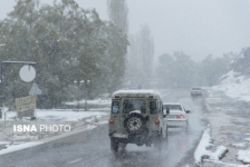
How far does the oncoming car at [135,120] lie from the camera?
1442cm

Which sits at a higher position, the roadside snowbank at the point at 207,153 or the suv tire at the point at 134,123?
the suv tire at the point at 134,123

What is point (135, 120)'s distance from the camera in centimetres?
1434

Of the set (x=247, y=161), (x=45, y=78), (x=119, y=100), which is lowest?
(x=247, y=161)

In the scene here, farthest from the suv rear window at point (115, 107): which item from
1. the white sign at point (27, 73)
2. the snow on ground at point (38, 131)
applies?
the white sign at point (27, 73)

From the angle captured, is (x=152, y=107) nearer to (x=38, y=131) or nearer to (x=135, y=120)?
(x=135, y=120)

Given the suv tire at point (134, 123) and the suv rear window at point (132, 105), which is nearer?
the suv tire at point (134, 123)

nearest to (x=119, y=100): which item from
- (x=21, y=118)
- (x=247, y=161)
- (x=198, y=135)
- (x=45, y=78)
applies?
(x=247, y=161)

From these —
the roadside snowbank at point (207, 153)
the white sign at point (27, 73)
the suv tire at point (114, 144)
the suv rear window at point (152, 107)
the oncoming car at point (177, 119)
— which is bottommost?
the roadside snowbank at point (207, 153)

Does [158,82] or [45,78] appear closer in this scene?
[45,78]

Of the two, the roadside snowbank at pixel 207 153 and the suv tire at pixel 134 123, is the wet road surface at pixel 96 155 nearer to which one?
the roadside snowbank at pixel 207 153

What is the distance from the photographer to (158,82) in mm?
149750

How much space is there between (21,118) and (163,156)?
14363 millimetres

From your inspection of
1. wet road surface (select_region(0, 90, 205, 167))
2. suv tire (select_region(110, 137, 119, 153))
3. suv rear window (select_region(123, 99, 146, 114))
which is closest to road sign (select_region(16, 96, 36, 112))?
wet road surface (select_region(0, 90, 205, 167))

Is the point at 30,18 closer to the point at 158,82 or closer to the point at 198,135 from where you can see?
the point at 198,135
